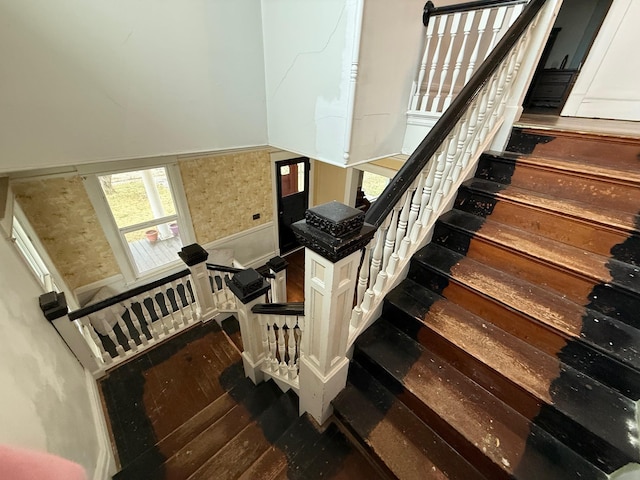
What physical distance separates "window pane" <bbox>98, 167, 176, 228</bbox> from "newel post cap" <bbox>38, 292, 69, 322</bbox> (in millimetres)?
1451

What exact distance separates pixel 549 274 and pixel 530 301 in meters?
0.18

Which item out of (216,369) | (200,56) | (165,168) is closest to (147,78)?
(200,56)

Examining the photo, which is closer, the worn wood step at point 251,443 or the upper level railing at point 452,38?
the worn wood step at point 251,443

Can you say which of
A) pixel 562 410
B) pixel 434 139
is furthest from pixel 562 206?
pixel 562 410

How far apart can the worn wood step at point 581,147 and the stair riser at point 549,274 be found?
659mm

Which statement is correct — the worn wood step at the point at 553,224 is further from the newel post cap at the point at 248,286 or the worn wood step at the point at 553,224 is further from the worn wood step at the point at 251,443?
the worn wood step at the point at 251,443

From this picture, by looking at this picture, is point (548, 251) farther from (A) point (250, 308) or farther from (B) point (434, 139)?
(A) point (250, 308)

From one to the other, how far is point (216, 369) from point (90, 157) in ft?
6.30

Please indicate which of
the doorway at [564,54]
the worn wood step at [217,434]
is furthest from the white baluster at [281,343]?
the doorway at [564,54]

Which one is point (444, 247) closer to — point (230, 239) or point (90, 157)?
point (90, 157)

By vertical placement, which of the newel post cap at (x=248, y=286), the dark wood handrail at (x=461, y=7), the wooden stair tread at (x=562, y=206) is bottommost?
the newel post cap at (x=248, y=286)

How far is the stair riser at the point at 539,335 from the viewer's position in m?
0.92

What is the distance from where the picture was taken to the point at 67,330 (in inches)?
68.1

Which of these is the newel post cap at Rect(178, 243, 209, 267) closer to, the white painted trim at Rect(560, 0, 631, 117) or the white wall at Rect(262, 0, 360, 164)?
the white wall at Rect(262, 0, 360, 164)
